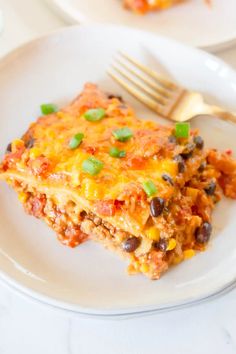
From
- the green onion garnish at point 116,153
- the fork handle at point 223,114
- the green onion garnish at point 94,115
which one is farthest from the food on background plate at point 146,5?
the green onion garnish at point 116,153

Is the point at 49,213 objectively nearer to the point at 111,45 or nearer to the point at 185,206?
the point at 185,206

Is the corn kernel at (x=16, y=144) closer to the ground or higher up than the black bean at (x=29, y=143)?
higher up

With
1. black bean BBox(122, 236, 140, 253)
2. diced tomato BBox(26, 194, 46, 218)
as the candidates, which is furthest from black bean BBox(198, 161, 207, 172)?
diced tomato BBox(26, 194, 46, 218)

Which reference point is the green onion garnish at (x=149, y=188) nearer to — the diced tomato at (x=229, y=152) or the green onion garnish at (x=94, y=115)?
the green onion garnish at (x=94, y=115)

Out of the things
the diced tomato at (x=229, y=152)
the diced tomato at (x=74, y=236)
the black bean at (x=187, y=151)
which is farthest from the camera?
the diced tomato at (x=229, y=152)

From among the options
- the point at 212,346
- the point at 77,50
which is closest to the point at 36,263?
the point at 212,346

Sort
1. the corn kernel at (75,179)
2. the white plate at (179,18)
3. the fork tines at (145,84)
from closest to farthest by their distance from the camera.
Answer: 1. the corn kernel at (75,179)
2. the fork tines at (145,84)
3. the white plate at (179,18)
